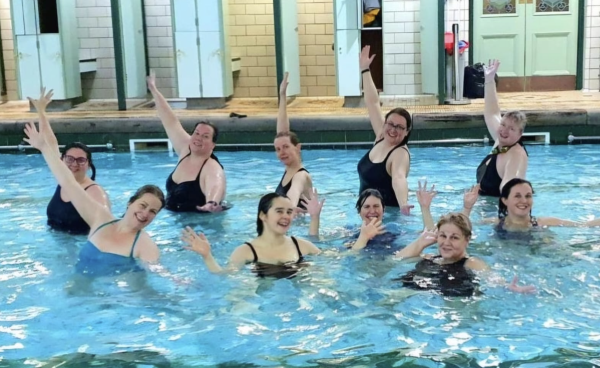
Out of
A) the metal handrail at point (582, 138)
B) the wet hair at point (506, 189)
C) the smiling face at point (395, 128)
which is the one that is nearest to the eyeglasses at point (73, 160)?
the smiling face at point (395, 128)

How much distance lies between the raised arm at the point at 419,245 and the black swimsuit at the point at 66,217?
273 centimetres

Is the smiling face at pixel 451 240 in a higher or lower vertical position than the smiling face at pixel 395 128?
lower

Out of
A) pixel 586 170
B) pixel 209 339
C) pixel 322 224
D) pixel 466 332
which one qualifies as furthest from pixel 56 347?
pixel 586 170

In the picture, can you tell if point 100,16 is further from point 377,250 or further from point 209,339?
point 209,339

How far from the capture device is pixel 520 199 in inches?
250

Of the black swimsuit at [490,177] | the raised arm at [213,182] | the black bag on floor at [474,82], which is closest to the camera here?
the raised arm at [213,182]

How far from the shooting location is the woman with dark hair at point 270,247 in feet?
17.7

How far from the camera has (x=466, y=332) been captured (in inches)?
180

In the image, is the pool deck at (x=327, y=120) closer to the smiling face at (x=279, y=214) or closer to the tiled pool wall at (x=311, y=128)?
the tiled pool wall at (x=311, y=128)

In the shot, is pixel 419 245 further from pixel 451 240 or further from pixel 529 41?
pixel 529 41

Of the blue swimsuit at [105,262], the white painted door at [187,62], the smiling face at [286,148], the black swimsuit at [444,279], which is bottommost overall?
the black swimsuit at [444,279]

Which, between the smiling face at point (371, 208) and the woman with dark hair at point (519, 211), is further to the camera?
the woman with dark hair at point (519, 211)

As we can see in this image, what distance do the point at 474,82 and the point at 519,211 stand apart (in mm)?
6979

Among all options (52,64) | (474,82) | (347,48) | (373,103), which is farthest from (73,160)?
(474,82)
